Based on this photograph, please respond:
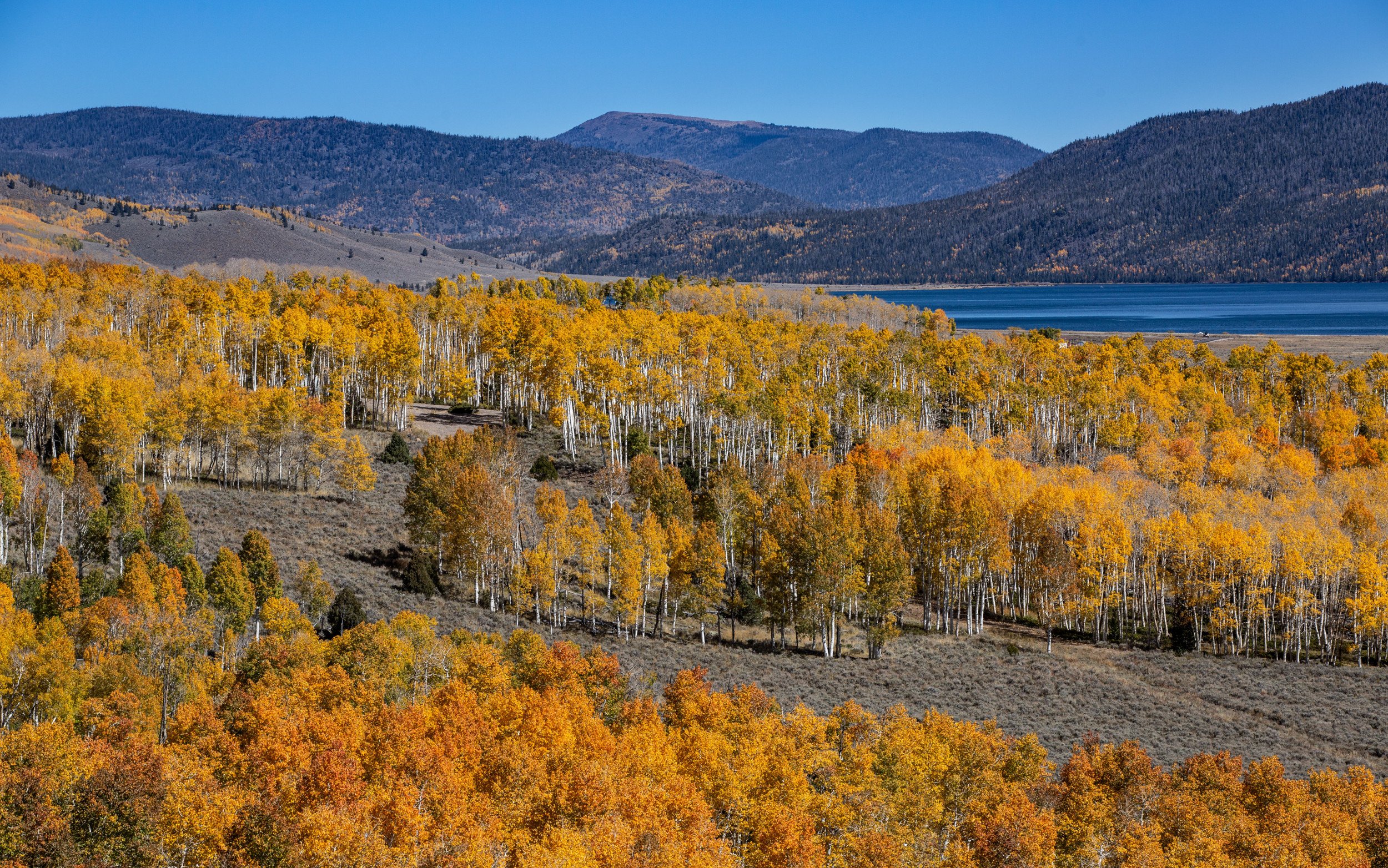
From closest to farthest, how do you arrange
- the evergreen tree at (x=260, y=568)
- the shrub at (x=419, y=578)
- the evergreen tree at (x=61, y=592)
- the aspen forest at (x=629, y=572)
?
the aspen forest at (x=629, y=572), the evergreen tree at (x=61, y=592), the evergreen tree at (x=260, y=568), the shrub at (x=419, y=578)

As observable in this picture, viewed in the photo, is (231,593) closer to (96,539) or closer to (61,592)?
(61,592)

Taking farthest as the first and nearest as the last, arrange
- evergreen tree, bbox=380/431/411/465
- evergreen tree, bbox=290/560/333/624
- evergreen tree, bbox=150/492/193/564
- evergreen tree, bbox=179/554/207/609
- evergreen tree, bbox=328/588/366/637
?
1. evergreen tree, bbox=380/431/411/465
2. evergreen tree, bbox=150/492/193/564
3. evergreen tree, bbox=328/588/366/637
4. evergreen tree, bbox=290/560/333/624
5. evergreen tree, bbox=179/554/207/609

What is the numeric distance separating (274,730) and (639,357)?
75.0 m

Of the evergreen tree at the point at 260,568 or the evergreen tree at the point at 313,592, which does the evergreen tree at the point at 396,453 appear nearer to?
the evergreen tree at the point at 260,568

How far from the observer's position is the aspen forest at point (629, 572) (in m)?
34.1

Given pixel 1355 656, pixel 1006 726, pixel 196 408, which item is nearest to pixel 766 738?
pixel 1006 726

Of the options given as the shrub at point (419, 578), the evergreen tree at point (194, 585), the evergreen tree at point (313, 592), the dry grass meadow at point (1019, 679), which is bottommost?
the dry grass meadow at point (1019, 679)

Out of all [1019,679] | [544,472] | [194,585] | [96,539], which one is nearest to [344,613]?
[194,585]

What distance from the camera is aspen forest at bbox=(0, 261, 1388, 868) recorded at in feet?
112

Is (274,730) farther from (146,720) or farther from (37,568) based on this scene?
(37,568)

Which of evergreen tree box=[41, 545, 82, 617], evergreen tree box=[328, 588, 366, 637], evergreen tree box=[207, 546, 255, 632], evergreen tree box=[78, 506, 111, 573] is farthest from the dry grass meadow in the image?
evergreen tree box=[41, 545, 82, 617]

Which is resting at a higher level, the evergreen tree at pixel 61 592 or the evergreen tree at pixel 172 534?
the evergreen tree at pixel 172 534

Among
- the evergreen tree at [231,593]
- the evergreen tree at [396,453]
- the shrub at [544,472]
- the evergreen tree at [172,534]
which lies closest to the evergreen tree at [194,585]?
the evergreen tree at [231,593]

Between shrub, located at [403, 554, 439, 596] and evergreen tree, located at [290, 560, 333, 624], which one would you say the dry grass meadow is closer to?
shrub, located at [403, 554, 439, 596]
